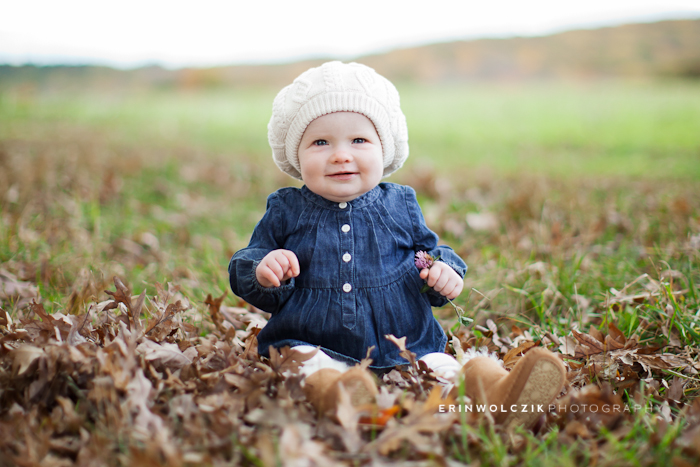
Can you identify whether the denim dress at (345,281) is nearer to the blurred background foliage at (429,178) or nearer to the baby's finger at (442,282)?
the baby's finger at (442,282)

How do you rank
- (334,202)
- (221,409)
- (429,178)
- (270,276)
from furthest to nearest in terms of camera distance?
(429,178) → (334,202) → (270,276) → (221,409)

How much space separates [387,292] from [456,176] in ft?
16.0

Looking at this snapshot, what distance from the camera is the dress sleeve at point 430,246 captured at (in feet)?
7.88

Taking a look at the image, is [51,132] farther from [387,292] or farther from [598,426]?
[598,426]

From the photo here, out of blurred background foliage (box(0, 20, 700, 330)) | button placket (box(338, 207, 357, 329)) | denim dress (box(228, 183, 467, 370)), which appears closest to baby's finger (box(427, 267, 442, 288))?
denim dress (box(228, 183, 467, 370))

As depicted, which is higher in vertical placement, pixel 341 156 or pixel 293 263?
pixel 341 156

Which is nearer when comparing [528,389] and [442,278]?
[528,389]

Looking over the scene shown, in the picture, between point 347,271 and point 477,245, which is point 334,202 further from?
point 477,245

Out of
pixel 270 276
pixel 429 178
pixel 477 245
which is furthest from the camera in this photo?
pixel 429 178

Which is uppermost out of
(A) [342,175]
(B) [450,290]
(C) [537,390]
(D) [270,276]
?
(A) [342,175]

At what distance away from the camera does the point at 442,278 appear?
7.50 ft

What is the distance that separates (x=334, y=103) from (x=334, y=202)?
0.45 meters

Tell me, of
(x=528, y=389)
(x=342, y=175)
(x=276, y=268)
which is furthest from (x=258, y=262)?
(x=528, y=389)

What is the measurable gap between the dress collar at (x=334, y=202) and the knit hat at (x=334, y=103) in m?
0.16
